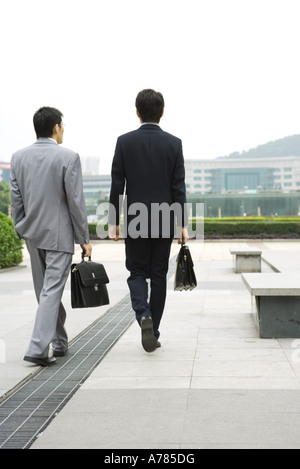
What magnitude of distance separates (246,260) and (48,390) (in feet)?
27.6

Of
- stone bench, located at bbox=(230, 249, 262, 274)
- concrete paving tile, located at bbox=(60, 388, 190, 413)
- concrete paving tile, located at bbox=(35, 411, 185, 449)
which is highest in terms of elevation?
concrete paving tile, located at bbox=(35, 411, 185, 449)

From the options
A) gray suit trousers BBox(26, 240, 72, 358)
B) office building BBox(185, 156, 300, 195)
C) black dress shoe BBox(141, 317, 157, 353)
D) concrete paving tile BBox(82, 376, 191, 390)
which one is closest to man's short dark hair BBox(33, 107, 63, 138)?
gray suit trousers BBox(26, 240, 72, 358)

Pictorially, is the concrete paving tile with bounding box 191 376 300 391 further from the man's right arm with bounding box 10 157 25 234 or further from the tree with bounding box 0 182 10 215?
the tree with bounding box 0 182 10 215

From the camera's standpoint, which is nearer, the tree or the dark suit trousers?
the dark suit trousers

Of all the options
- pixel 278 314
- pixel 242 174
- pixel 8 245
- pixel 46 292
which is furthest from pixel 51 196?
pixel 242 174

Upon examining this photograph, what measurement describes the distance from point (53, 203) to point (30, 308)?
129 inches

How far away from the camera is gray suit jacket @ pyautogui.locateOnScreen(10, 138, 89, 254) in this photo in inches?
174

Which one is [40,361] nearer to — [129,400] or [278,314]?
[129,400]

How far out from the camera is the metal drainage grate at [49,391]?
10.2 ft

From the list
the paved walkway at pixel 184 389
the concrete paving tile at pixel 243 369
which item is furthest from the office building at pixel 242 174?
the concrete paving tile at pixel 243 369

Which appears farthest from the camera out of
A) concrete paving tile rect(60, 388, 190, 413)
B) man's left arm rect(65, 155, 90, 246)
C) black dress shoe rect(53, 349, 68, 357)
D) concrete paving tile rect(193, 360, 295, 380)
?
black dress shoe rect(53, 349, 68, 357)

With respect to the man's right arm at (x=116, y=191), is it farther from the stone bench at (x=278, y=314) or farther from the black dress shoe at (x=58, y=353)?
the stone bench at (x=278, y=314)

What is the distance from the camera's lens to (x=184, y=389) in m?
3.74
